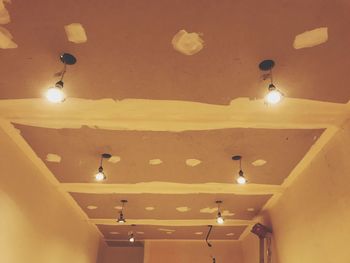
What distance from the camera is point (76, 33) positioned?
1543 millimetres

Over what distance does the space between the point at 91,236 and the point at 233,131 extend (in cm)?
389

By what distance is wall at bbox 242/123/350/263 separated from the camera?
7.40ft

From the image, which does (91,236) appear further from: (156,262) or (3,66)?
(3,66)

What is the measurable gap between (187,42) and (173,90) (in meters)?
0.41

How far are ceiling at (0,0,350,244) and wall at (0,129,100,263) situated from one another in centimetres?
16

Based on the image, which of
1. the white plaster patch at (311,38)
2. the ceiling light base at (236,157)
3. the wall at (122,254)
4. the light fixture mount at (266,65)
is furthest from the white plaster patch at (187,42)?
the wall at (122,254)

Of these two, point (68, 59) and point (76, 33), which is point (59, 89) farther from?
point (76, 33)

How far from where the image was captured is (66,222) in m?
3.96

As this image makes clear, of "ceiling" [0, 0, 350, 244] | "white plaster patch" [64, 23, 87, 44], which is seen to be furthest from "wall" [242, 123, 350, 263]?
"white plaster patch" [64, 23, 87, 44]

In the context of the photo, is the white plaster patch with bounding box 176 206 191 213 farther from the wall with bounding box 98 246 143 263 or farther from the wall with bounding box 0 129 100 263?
the wall with bounding box 98 246 143 263

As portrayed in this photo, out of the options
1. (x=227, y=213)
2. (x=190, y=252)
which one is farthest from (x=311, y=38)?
(x=190, y=252)

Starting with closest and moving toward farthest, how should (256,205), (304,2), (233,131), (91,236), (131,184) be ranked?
(304,2) < (233,131) < (131,184) < (256,205) < (91,236)

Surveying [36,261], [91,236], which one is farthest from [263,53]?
[91,236]

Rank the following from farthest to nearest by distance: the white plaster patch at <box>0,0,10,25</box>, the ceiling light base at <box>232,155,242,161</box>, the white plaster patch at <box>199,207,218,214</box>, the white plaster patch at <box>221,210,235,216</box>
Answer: the white plaster patch at <box>221,210,235,216</box>, the white plaster patch at <box>199,207,218,214</box>, the ceiling light base at <box>232,155,242,161</box>, the white plaster patch at <box>0,0,10,25</box>
